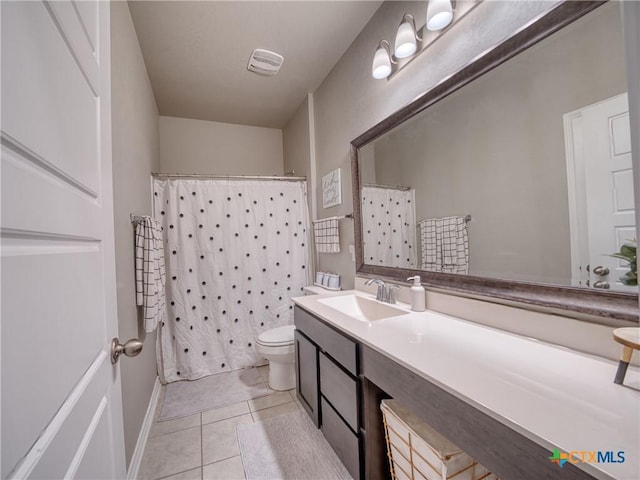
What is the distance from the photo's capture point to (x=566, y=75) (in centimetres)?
90

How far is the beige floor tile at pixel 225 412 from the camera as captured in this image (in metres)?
1.84

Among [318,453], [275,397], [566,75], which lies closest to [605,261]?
[566,75]

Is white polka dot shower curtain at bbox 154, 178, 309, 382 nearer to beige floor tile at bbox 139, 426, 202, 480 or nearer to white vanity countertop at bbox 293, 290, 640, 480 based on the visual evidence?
beige floor tile at bbox 139, 426, 202, 480

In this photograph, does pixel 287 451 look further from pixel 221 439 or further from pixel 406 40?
pixel 406 40

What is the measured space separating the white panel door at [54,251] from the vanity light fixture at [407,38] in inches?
51.8

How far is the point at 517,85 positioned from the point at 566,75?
Answer: 6.3 inches

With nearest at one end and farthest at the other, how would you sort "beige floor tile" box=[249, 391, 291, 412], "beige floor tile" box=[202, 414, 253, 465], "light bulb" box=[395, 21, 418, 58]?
"light bulb" box=[395, 21, 418, 58] < "beige floor tile" box=[202, 414, 253, 465] < "beige floor tile" box=[249, 391, 291, 412]

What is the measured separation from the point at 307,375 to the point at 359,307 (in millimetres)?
544

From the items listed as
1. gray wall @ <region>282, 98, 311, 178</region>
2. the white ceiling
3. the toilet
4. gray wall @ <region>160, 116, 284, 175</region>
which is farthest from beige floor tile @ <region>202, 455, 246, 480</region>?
gray wall @ <region>160, 116, 284, 175</region>

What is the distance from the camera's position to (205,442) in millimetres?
1627

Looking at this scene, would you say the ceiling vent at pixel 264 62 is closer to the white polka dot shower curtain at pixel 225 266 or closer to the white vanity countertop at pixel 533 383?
the white polka dot shower curtain at pixel 225 266

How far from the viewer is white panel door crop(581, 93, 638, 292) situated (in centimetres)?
78

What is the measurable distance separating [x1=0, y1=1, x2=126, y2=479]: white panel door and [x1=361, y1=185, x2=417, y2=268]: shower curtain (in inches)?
56.0
